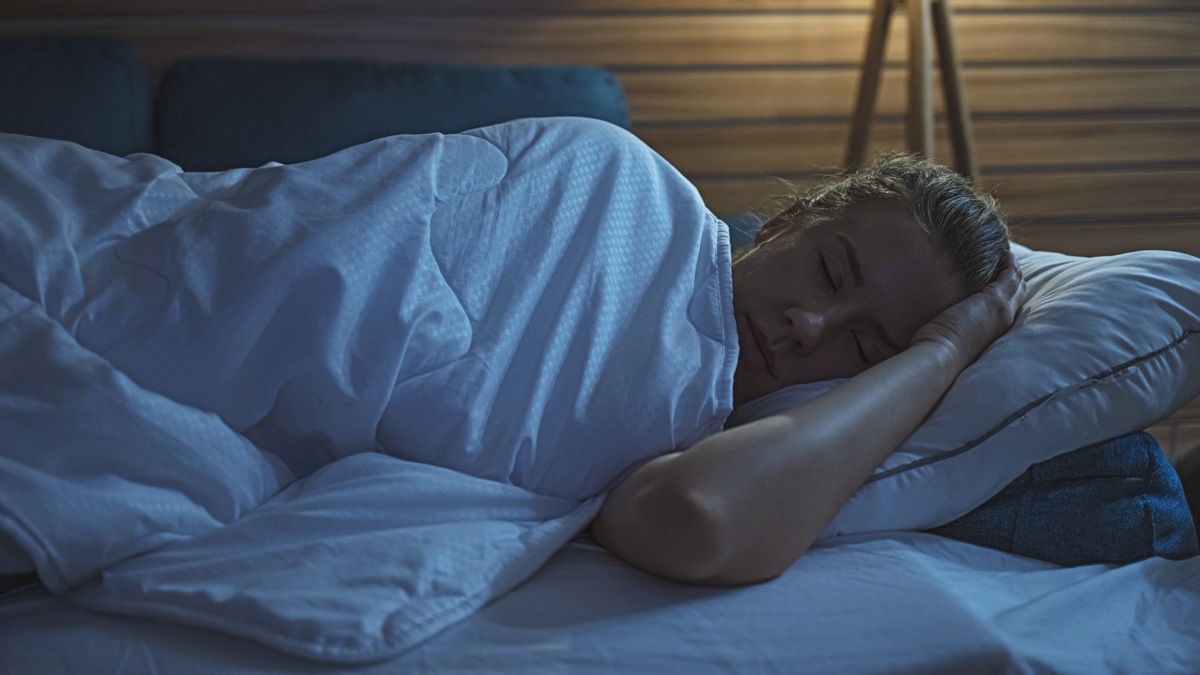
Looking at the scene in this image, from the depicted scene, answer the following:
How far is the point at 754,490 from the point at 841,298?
13.6 inches

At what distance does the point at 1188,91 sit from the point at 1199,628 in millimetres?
1949

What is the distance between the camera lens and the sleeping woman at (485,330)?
735mm

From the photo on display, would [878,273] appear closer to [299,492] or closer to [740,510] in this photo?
[740,510]

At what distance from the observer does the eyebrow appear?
1.00m

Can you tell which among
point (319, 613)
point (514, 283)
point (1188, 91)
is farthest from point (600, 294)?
point (1188, 91)

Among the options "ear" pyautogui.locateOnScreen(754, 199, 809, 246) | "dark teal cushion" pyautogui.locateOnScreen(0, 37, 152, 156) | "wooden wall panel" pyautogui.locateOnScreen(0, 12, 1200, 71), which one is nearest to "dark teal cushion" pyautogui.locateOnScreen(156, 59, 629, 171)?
"dark teal cushion" pyautogui.locateOnScreen(0, 37, 152, 156)

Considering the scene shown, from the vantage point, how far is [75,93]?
4.55ft

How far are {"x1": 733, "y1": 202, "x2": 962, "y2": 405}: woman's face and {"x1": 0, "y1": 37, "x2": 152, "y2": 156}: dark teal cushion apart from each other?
1.09 metres

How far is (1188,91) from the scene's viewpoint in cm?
220

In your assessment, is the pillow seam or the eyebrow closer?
the pillow seam

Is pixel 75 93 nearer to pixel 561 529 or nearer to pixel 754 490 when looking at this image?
pixel 561 529

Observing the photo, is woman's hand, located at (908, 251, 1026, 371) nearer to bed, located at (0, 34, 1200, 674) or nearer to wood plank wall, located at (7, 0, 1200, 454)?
bed, located at (0, 34, 1200, 674)

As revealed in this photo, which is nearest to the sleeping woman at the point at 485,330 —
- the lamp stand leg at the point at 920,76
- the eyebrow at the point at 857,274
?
the eyebrow at the point at 857,274

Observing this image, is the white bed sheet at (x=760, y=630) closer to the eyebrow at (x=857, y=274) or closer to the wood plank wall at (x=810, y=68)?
the eyebrow at (x=857, y=274)
